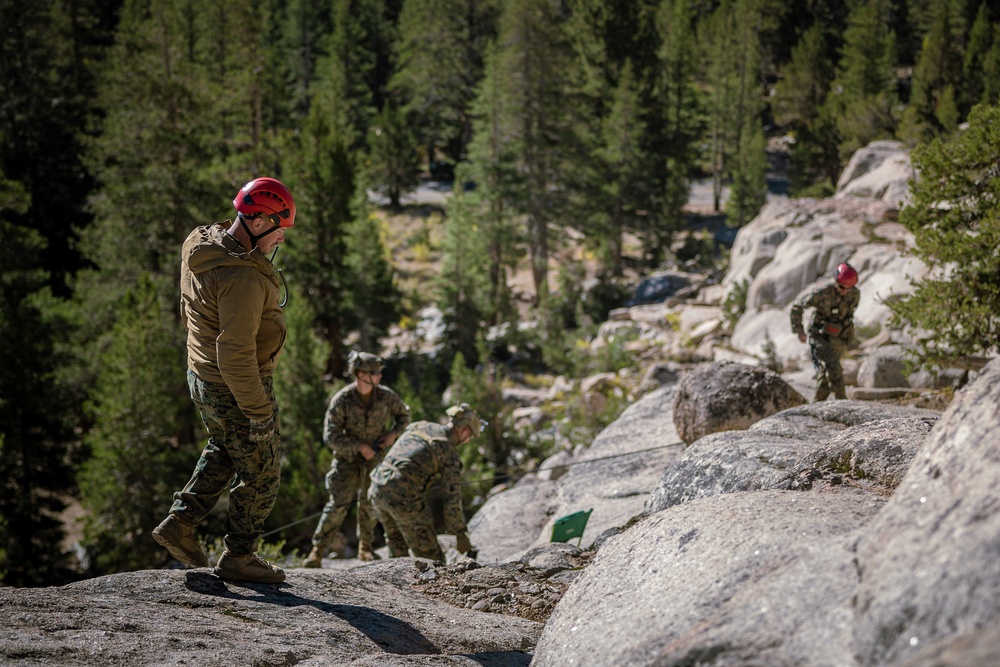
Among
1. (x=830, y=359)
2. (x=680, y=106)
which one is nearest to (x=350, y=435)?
(x=830, y=359)

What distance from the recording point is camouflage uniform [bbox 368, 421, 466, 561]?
6.41 m

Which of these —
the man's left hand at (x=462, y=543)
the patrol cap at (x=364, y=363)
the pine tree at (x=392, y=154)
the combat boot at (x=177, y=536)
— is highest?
the pine tree at (x=392, y=154)

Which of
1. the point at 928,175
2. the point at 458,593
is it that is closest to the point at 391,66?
the point at 928,175

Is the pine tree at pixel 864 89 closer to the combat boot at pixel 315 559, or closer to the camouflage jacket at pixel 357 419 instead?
the camouflage jacket at pixel 357 419

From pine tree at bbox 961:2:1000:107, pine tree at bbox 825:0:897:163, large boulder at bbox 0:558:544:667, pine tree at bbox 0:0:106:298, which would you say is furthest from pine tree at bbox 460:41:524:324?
large boulder at bbox 0:558:544:667

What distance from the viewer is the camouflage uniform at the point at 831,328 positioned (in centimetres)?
959

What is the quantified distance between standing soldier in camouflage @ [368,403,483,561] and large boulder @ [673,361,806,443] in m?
2.93

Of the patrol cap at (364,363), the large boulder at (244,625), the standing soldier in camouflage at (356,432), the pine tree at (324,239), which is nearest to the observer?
the large boulder at (244,625)

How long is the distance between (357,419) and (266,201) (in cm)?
367

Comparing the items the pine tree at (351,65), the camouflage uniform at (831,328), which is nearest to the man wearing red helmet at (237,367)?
the camouflage uniform at (831,328)

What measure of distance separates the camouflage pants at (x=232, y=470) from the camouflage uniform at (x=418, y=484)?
7.08 feet

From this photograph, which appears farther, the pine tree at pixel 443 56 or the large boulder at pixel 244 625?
the pine tree at pixel 443 56

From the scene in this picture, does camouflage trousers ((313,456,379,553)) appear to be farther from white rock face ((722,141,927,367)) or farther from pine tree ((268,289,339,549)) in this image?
white rock face ((722,141,927,367))

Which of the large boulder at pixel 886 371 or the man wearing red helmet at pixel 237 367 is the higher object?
the man wearing red helmet at pixel 237 367
